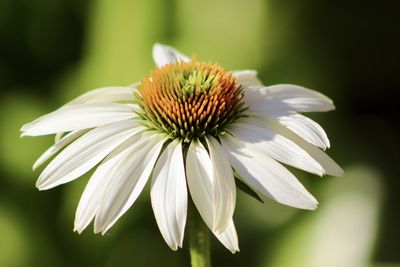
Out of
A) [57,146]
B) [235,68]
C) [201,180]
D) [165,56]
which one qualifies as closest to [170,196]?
[201,180]

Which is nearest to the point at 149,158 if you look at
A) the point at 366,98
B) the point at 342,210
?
the point at 342,210

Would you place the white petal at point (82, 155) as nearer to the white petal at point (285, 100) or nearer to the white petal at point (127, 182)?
the white petal at point (127, 182)

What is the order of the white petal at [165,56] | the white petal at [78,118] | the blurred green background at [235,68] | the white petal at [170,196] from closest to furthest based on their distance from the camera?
1. the white petal at [170,196]
2. the white petal at [78,118]
3. the white petal at [165,56]
4. the blurred green background at [235,68]

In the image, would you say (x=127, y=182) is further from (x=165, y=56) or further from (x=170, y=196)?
(x=165, y=56)

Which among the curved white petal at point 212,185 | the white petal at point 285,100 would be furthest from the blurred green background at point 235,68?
the curved white petal at point 212,185

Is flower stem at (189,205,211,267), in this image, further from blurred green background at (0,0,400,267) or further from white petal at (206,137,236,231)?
blurred green background at (0,0,400,267)

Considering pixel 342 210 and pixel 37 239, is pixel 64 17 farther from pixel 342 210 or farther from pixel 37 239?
pixel 342 210
